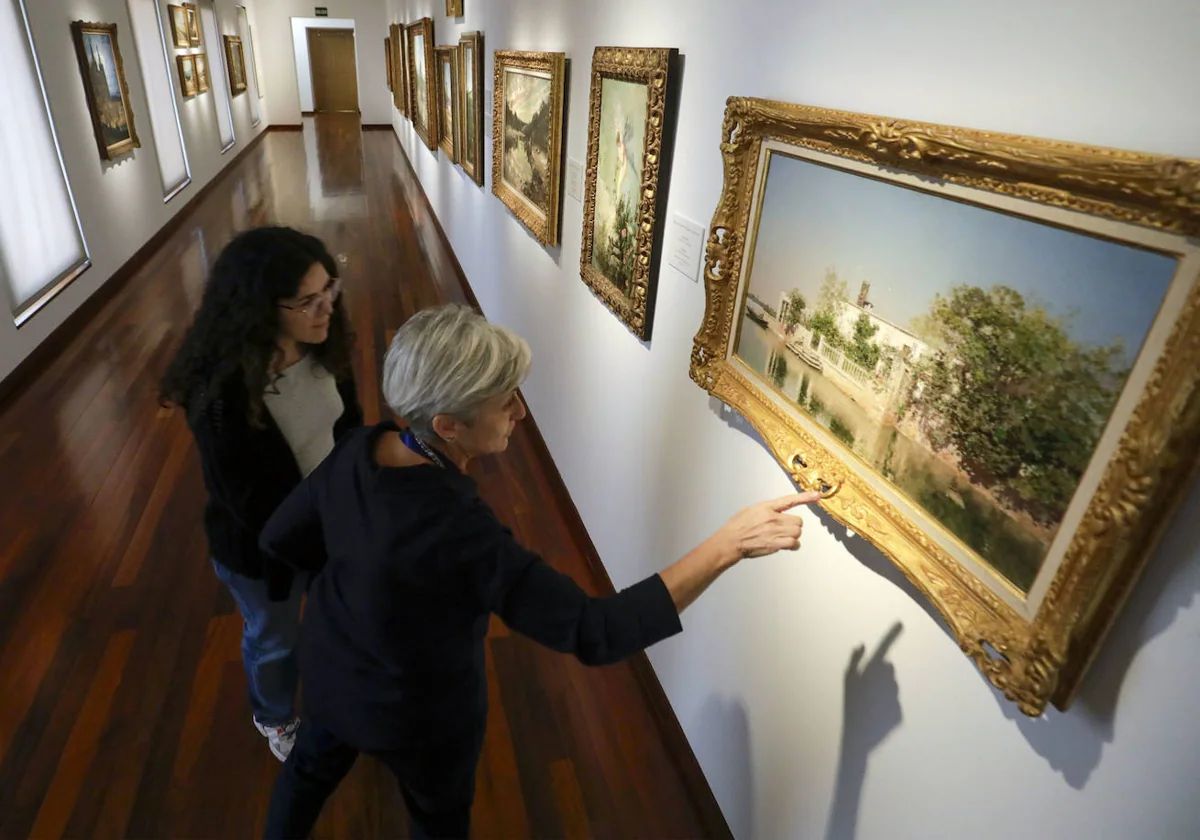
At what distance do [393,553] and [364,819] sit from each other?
4.84 feet

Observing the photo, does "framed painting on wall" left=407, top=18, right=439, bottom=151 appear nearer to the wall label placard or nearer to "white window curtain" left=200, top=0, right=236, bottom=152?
"white window curtain" left=200, top=0, right=236, bottom=152

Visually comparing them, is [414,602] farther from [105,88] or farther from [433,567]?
[105,88]

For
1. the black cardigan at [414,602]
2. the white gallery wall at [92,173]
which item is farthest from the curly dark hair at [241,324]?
the white gallery wall at [92,173]

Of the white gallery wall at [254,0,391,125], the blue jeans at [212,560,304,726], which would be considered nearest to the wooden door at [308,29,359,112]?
the white gallery wall at [254,0,391,125]

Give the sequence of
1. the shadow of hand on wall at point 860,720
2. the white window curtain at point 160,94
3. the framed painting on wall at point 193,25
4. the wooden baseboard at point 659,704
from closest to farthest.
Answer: the shadow of hand on wall at point 860,720, the wooden baseboard at point 659,704, the white window curtain at point 160,94, the framed painting on wall at point 193,25

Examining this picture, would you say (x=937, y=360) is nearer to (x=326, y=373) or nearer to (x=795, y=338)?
(x=795, y=338)

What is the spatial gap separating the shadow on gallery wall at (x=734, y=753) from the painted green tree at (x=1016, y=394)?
4.00 feet

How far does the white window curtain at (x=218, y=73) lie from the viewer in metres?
12.5

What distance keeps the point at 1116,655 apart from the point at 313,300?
1.79m

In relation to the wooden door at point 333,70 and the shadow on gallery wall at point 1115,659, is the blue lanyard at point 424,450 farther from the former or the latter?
the wooden door at point 333,70

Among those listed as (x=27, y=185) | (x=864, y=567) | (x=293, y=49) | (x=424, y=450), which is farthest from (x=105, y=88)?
(x=293, y=49)

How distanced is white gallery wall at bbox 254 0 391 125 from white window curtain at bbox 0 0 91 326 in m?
15.8

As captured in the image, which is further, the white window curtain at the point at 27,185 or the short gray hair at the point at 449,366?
the white window curtain at the point at 27,185

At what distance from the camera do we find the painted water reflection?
1029 mm
